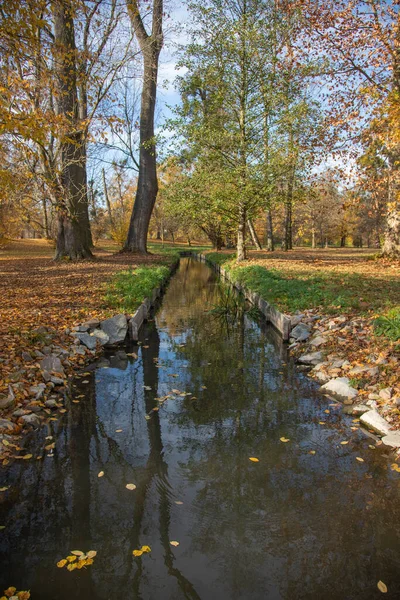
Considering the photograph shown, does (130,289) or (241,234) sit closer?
(130,289)

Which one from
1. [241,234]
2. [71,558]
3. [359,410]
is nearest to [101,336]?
[359,410]

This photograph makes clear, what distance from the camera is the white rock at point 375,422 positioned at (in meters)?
4.73

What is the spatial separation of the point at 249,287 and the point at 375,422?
8402 mm

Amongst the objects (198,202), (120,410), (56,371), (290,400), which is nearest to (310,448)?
(290,400)

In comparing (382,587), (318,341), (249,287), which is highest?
(249,287)

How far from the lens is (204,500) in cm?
360

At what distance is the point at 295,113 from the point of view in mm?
16281

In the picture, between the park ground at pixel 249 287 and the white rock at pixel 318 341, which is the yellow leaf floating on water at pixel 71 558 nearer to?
the park ground at pixel 249 287

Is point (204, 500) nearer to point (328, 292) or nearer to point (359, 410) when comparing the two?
point (359, 410)

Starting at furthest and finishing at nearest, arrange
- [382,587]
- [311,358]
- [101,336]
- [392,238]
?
[392,238] < [101,336] < [311,358] < [382,587]

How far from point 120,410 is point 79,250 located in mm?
15280

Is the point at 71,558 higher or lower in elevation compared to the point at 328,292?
lower

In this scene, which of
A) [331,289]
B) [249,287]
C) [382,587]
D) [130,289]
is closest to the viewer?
[382,587]

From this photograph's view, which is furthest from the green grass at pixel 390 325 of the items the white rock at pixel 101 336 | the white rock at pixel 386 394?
the white rock at pixel 101 336
